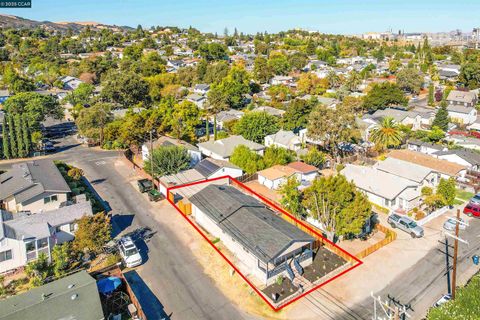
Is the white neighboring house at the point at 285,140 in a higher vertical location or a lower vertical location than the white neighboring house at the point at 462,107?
lower

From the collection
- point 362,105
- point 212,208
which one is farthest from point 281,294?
point 362,105

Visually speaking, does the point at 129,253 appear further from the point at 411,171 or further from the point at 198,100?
the point at 198,100

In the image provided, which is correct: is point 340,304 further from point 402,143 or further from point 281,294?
point 402,143

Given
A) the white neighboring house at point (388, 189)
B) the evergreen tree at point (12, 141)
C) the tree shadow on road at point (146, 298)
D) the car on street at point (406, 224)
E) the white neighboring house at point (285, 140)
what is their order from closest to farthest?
the tree shadow on road at point (146, 298), the car on street at point (406, 224), the white neighboring house at point (388, 189), the evergreen tree at point (12, 141), the white neighboring house at point (285, 140)

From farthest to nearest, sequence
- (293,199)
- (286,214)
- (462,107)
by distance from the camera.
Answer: (462,107)
(286,214)
(293,199)

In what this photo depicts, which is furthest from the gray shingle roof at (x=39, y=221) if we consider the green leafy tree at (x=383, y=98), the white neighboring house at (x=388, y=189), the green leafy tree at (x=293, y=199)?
the green leafy tree at (x=383, y=98)

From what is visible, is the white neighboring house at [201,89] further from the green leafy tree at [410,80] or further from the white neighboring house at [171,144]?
the green leafy tree at [410,80]

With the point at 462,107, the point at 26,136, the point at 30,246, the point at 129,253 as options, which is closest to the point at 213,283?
the point at 129,253
